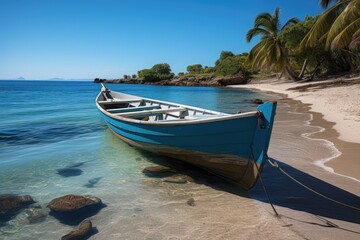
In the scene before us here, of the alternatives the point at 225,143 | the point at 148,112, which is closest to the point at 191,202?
the point at 225,143

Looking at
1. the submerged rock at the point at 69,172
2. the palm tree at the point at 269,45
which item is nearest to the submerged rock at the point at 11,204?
the submerged rock at the point at 69,172

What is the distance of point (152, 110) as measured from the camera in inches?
307

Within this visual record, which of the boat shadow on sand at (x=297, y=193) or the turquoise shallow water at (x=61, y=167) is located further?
the turquoise shallow water at (x=61, y=167)

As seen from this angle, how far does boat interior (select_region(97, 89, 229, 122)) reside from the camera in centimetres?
707

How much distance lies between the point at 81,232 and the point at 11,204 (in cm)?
179

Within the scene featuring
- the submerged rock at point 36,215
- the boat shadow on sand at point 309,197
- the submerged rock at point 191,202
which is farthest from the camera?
the submerged rock at point 191,202

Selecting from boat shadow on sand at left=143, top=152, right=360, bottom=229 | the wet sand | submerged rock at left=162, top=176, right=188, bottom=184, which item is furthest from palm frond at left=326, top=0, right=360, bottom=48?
submerged rock at left=162, top=176, right=188, bottom=184

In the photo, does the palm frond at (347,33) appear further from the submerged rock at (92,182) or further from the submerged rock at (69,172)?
the submerged rock at (69,172)

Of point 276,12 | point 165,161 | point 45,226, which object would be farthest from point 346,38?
point 276,12

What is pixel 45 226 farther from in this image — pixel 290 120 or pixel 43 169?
pixel 290 120

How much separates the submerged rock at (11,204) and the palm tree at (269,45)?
33671 mm

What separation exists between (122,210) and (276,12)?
37839 millimetres

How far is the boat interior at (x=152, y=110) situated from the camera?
7074 mm

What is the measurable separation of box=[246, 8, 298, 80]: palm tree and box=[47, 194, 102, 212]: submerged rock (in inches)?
1311
